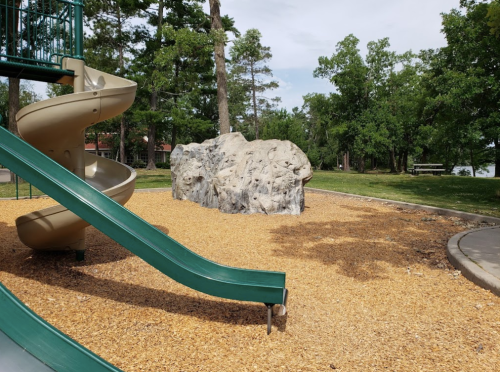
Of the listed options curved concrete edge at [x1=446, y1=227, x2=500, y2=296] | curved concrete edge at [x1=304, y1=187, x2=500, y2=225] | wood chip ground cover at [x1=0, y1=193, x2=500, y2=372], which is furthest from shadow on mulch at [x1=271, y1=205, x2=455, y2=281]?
curved concrete edge at [x1=304, y1=187, x2=500, y2=225]

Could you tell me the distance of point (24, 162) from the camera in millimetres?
2551

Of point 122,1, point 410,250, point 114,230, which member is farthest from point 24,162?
point 122,1

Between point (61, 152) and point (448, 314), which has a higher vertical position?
point (61, 152)

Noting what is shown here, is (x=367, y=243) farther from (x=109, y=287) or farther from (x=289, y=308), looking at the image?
(x=109, y=287)

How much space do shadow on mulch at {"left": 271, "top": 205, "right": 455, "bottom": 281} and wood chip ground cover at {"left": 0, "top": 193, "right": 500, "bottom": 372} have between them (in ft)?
0.10

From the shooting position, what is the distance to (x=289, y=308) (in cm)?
335

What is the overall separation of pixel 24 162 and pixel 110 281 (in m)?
1.79

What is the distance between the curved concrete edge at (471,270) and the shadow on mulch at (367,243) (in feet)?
0.48

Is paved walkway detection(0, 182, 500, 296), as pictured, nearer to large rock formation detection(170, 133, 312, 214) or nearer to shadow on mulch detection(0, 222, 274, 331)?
shadow on mulch detection(0, 222, 274, 331)

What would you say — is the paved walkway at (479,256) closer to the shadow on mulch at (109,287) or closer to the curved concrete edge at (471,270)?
the curved concrete edge at (471,270)

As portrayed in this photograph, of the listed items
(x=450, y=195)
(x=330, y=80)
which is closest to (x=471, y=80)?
(x=450, y=195)

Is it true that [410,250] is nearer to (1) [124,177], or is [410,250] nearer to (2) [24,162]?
(1) [124,177]

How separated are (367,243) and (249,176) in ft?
11.4

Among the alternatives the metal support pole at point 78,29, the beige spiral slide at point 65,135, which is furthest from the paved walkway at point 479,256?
the metal support pole at point 78,29
